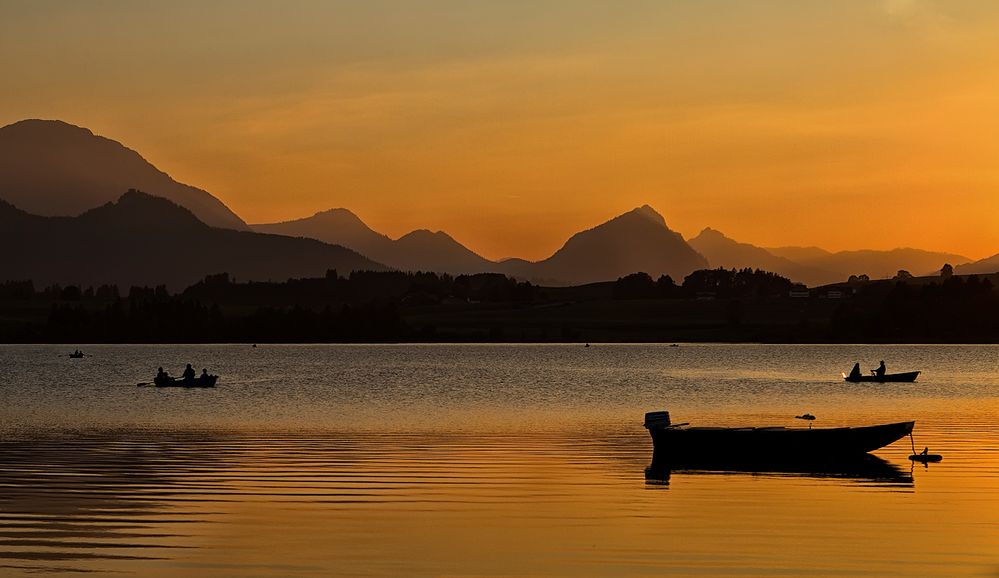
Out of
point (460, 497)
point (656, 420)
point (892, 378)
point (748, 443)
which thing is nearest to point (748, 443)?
point (748, 443)

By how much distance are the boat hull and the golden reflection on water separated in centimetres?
154

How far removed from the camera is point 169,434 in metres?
59.2

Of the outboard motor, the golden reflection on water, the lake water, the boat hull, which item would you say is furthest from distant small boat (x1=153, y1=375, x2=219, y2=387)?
the boat hull

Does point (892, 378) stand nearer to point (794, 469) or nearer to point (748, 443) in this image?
point (748, 443)

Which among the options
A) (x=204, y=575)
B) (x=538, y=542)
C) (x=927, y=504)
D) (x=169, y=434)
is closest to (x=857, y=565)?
(x=538, y=542)

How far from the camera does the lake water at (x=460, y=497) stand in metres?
28.2

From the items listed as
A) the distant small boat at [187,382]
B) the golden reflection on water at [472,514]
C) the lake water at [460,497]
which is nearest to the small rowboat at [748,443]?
the lake water at [460,497]

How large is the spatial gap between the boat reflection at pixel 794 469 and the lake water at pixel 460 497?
0.27m

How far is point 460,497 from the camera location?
37156mm

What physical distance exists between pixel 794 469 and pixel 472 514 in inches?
591

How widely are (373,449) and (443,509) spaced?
Answer: 1674 cm

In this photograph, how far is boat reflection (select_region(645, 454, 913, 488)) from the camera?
141 feet

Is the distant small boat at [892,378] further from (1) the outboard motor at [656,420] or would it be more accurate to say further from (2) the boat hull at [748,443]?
(1) the outboard motor at [656,420]

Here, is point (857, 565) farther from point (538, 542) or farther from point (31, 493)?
point (31, 493)
